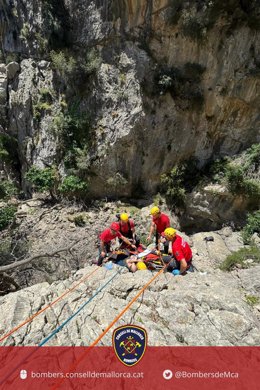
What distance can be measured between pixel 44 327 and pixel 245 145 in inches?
464

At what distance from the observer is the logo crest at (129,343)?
3.59 m

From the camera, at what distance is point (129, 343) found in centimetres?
391

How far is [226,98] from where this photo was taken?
38.4 ft

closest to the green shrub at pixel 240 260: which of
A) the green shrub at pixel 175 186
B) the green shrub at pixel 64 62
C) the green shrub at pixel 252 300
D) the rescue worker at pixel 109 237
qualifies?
the green shrub at pixel 252 300

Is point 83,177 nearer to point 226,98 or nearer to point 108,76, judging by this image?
point 108,76

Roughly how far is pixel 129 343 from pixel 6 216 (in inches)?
405

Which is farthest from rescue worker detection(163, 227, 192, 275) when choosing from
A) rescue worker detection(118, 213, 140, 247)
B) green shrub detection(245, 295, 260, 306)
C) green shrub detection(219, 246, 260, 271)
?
rescue worker detection(118, 213, 140, 247)

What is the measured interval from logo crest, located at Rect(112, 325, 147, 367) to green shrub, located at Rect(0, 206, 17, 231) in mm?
9972

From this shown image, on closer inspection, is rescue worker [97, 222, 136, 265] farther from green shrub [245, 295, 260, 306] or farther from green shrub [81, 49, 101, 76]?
green shrub [81, 49, 101, 76]

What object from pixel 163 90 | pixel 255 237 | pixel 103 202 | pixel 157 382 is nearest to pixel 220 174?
pixel 255 237

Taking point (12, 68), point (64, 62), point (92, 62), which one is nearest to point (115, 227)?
point (92, 62)

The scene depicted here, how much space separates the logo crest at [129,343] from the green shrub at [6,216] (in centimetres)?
997

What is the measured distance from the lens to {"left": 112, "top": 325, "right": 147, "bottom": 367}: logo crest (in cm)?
359

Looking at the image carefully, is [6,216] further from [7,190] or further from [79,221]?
[79,221]
